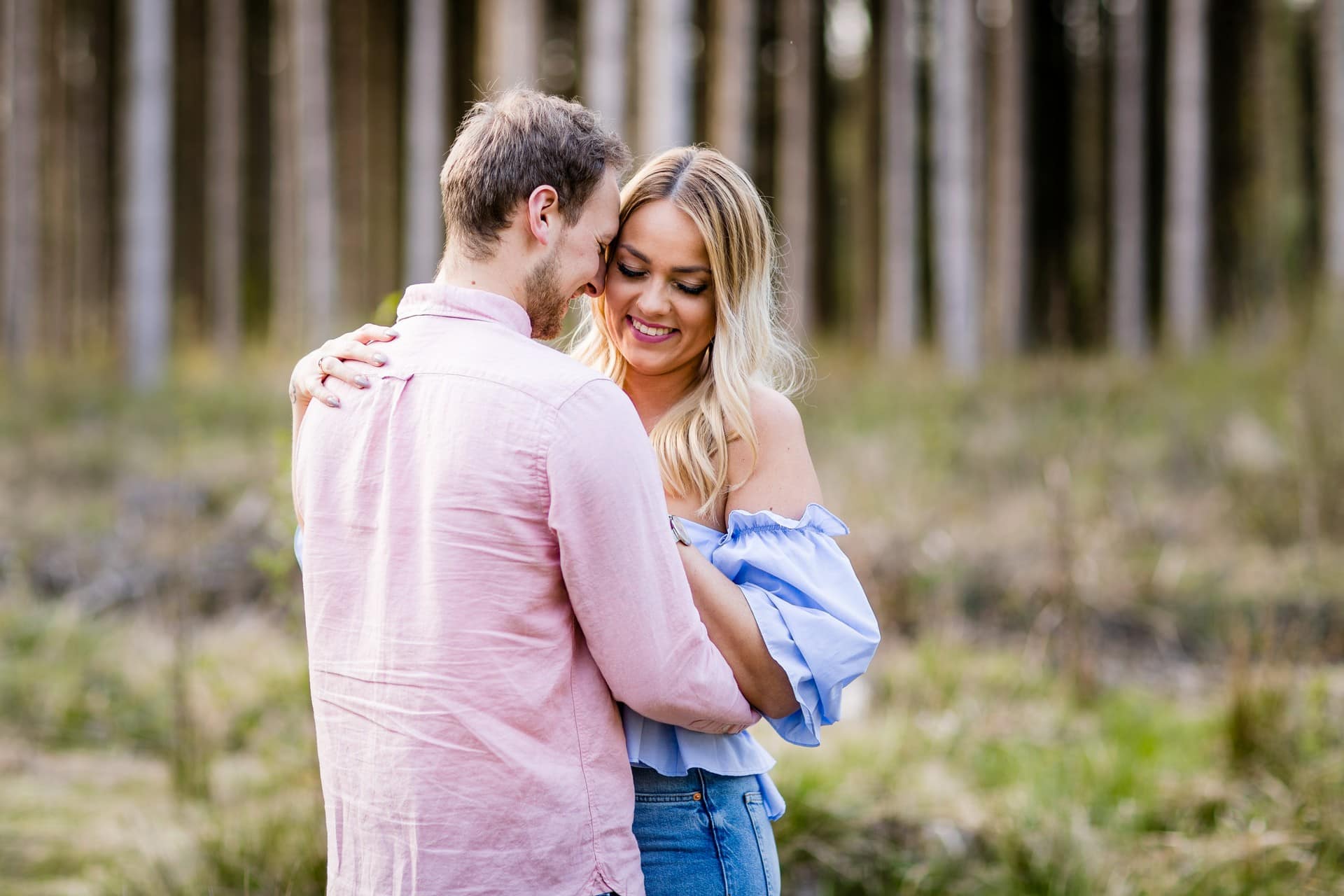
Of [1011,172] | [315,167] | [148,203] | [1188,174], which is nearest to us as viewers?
[148,203]

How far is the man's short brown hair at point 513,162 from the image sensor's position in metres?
1.79

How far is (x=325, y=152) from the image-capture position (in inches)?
447

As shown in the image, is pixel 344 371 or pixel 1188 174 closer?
pixel 344 371

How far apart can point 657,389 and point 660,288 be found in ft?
0.94

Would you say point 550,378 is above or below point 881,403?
above

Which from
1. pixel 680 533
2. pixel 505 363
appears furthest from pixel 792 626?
pixel 505 363

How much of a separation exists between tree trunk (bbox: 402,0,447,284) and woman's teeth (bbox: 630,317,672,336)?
9.65m

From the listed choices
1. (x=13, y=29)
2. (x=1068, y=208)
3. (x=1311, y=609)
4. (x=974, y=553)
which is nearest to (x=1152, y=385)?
(x=974, y=553)

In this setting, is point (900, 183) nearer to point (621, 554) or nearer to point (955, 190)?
point (955, 190)

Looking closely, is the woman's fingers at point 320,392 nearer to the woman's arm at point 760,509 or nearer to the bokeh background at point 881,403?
the woman's arm at point 760,509

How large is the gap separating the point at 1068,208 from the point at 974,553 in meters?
13.4

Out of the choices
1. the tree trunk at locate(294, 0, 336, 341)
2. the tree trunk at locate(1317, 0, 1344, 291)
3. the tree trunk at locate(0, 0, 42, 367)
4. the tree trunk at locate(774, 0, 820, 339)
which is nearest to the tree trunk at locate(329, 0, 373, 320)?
the tree trunk at locate(294, 0, 336, 341)

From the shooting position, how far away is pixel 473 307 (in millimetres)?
1812

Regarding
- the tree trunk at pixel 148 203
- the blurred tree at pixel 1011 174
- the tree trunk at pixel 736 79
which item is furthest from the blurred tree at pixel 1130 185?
the tree trunk at pixel 148 203
